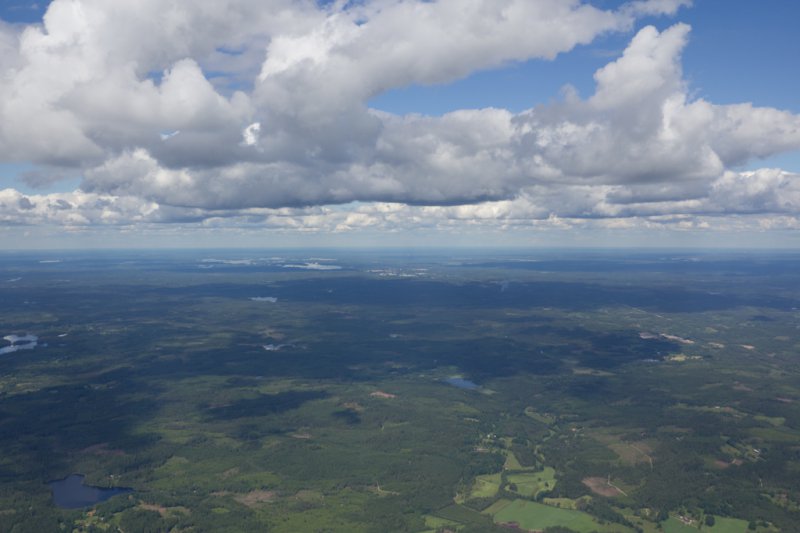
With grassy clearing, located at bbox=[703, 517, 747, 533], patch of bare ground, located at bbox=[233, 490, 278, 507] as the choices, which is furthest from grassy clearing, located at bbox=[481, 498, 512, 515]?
patch of bare ground, located at bbox=[233, 490, 278, 507]

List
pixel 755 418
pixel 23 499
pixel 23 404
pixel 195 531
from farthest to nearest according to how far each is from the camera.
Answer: pixel 23 404, pixel 755 418, pixel 23 499, pixel 195 531

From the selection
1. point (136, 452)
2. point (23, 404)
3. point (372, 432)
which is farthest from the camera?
point (23, 404)

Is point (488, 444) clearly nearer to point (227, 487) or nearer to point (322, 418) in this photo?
point (322, 418)

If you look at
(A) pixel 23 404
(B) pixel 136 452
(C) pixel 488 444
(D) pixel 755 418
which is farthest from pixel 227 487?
(D) pixel 755 418

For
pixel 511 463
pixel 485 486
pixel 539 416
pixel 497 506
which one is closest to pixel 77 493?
pixel 485 486

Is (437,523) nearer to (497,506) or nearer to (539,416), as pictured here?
(497,506)

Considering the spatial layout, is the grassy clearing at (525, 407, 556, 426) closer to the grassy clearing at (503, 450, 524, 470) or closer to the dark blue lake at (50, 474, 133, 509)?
the grassy clearing at (503, 450, 524, 470)
